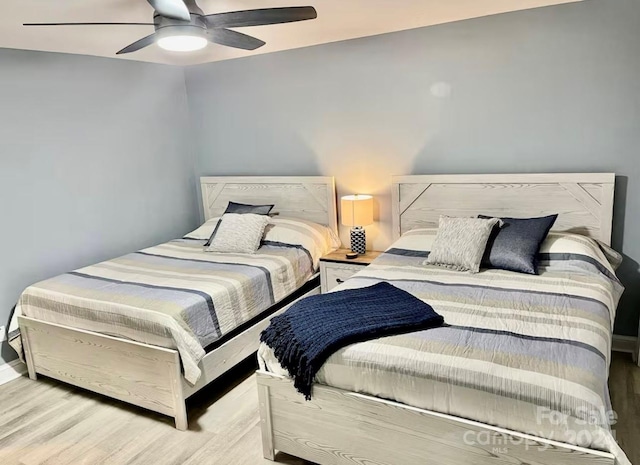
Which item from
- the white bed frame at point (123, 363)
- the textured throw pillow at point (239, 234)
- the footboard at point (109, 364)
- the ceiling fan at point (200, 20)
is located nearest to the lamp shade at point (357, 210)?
the textured throw pillow at point (239, 234)

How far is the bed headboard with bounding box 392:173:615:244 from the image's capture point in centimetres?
287

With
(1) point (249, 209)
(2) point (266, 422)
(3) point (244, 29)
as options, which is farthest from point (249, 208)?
(2) point (266, 422)

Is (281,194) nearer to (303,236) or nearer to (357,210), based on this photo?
(303,236)

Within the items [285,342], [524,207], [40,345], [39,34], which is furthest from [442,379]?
[39,34]

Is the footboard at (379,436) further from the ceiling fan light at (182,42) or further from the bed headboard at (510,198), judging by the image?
the bed headboard at (510,198)

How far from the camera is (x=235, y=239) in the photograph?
3.51 meters

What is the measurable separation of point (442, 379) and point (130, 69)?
11.5ft

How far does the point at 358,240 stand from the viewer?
3.62 meters

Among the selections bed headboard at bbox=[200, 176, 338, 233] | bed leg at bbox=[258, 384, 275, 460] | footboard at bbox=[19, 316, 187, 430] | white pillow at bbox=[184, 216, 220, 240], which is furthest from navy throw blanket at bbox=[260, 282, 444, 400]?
white pillow at bbox=[184, 216, 220, 240]

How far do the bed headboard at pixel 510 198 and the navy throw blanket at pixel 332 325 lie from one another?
4.17 feet

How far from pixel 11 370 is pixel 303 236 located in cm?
216

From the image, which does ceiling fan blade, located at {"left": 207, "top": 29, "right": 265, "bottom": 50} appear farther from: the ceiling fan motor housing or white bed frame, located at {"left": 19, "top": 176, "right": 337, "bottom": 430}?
white bed frame, located at {"left": 19, "top": 176, "right": 337, "bottom": 430}

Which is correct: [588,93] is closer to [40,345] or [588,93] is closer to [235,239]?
[235,239]

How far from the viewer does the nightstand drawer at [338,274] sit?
11.3 feet
